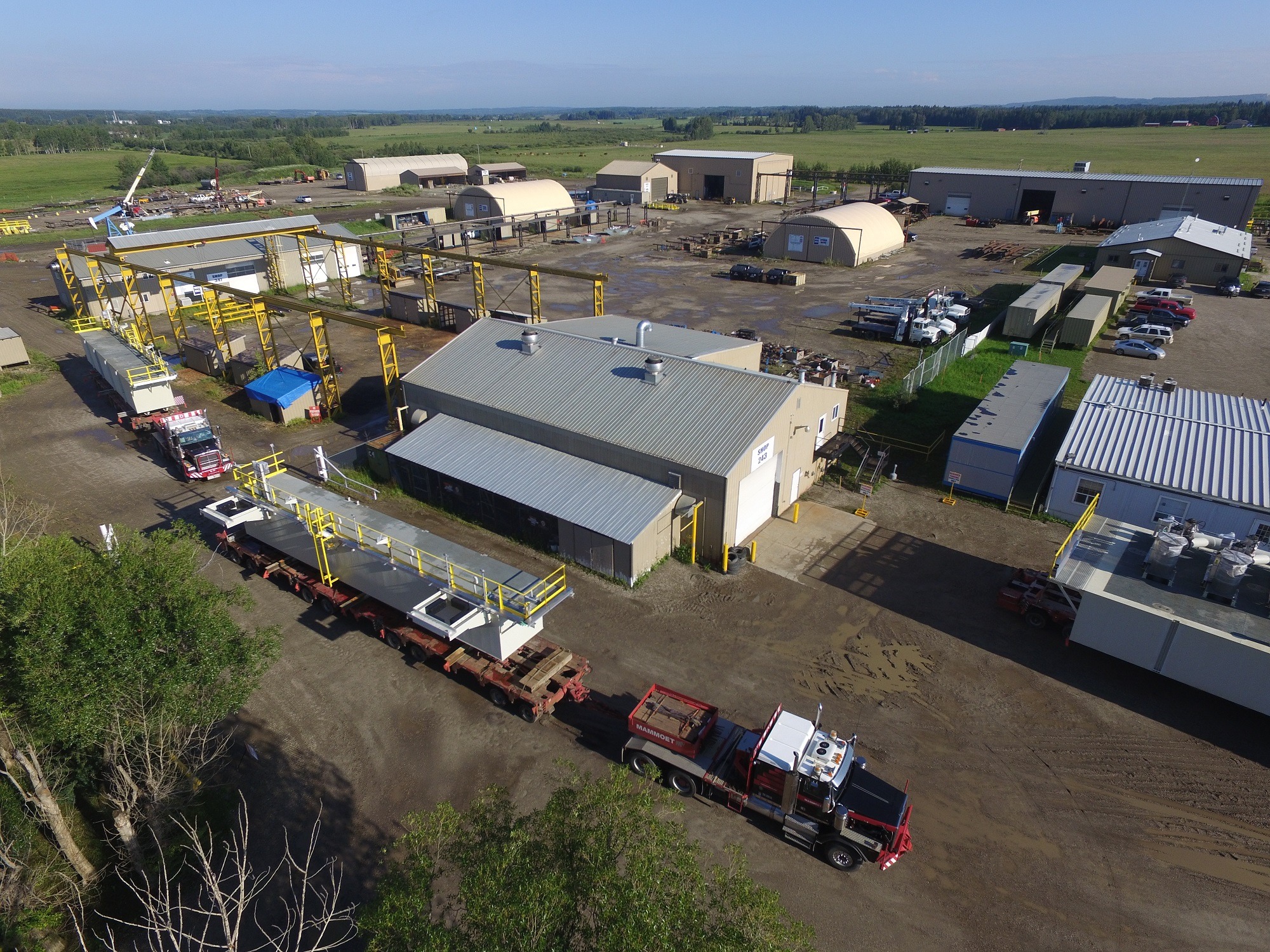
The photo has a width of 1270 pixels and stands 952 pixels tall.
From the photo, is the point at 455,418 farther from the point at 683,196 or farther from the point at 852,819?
the point at 683,196

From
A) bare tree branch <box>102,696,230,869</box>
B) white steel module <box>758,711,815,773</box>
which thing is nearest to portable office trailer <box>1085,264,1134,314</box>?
white steel module <box>758,711,815,773</box>

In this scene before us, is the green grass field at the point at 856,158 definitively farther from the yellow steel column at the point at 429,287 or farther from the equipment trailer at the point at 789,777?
the equipment trailer at the point at 789,777

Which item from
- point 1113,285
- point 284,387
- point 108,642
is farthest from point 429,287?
point 1113,285

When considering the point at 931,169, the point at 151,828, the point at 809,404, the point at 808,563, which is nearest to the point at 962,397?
the point at 809,404

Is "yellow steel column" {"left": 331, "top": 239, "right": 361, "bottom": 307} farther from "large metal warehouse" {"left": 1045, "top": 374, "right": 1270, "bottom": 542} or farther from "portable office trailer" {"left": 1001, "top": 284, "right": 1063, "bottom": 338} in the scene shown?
"large metal warehouse" {"left": 1045, "top": 374, "right": 1270, "bottom": 542}

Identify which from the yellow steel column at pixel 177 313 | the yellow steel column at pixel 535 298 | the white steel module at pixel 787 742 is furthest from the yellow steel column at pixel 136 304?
the white steel module at pixel 787 742

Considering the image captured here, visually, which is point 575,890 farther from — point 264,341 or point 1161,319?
point 1161,319

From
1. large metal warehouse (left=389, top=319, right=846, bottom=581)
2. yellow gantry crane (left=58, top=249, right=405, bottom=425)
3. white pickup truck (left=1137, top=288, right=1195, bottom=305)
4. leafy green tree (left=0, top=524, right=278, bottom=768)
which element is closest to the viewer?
leafy green tree (left=0, top=524, right=278, bottom=768)
